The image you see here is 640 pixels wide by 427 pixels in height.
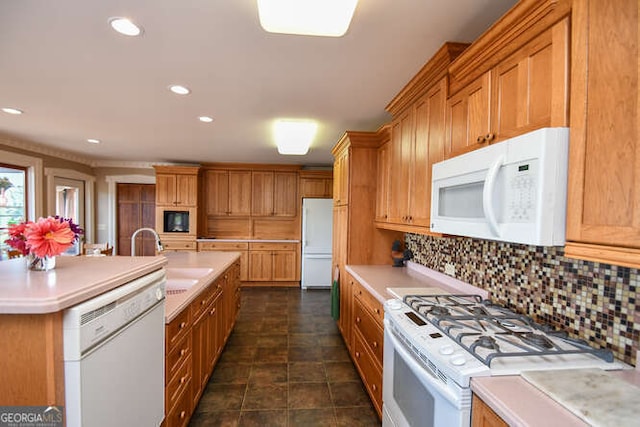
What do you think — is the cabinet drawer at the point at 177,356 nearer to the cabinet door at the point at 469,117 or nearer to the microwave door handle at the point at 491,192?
the microwave door handle at the point at 491,192

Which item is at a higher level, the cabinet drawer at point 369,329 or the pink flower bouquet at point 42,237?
the pink flower bouquet at point 42,237

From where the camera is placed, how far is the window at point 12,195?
4.33 metres

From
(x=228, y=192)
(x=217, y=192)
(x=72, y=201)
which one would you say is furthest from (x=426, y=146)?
(x=72, y=201)

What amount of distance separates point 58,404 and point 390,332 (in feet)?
4.58

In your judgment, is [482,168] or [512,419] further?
[482,168]

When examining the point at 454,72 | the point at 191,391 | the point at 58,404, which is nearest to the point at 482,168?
the point at 454,72

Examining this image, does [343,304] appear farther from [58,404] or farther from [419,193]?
[58,404]

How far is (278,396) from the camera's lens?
242cm

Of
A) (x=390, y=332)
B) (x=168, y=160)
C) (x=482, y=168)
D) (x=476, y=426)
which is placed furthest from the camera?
(x=168, y=160)

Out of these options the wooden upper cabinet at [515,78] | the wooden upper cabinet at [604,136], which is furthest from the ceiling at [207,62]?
the wooden upper cabinet at [604,136]

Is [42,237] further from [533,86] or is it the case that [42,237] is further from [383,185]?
[383,185]

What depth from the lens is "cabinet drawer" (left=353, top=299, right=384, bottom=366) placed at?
206cm

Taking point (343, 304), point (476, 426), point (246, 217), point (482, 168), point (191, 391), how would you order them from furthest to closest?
point (246, 217) < point (343, 304) < point (191, 391) < point (482, 168) < point (476, 426)

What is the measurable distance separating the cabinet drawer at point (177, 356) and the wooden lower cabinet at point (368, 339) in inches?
49.9
